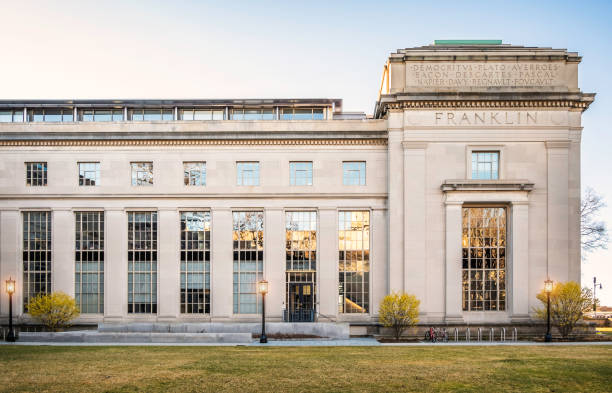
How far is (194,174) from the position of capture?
2981 cm

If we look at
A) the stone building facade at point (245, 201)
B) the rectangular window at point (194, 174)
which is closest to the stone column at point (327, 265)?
the stone building facade at point (245, 201)

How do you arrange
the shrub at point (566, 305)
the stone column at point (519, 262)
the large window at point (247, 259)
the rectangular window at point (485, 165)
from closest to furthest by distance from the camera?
the shrub at point (566, 305) < the stone column at point (519, 262) < the rectangular window at point (485, 165) < the large window at point (247, 259)

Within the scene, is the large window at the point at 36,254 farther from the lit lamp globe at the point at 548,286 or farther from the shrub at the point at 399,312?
the lit lamp globe at the point at 548,286

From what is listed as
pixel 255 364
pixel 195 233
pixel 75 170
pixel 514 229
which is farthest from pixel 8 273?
pixel 514 229

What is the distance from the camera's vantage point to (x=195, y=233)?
1164 inches

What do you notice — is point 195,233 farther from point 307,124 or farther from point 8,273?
point 8,273

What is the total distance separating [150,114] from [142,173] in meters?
5.62

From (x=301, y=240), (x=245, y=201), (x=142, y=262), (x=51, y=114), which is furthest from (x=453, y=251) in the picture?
(x=51, y=114)

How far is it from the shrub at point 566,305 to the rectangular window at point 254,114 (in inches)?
849

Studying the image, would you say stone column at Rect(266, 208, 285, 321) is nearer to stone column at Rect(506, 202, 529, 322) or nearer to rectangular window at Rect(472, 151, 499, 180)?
rectangular window at Rect(472, 151, 499, 180)

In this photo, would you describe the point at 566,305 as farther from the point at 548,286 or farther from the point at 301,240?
the point at 301,240

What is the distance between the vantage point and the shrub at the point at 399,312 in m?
25.8

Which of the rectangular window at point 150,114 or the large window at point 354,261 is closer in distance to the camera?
the large window at point 354,261

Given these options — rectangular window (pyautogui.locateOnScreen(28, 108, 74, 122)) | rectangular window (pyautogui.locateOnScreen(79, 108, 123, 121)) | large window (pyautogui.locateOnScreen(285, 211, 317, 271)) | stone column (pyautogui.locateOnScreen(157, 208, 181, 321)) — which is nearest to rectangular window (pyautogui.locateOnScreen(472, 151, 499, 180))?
large window (pyautogui.locateOnScreen(285, 211, 317, 271))
